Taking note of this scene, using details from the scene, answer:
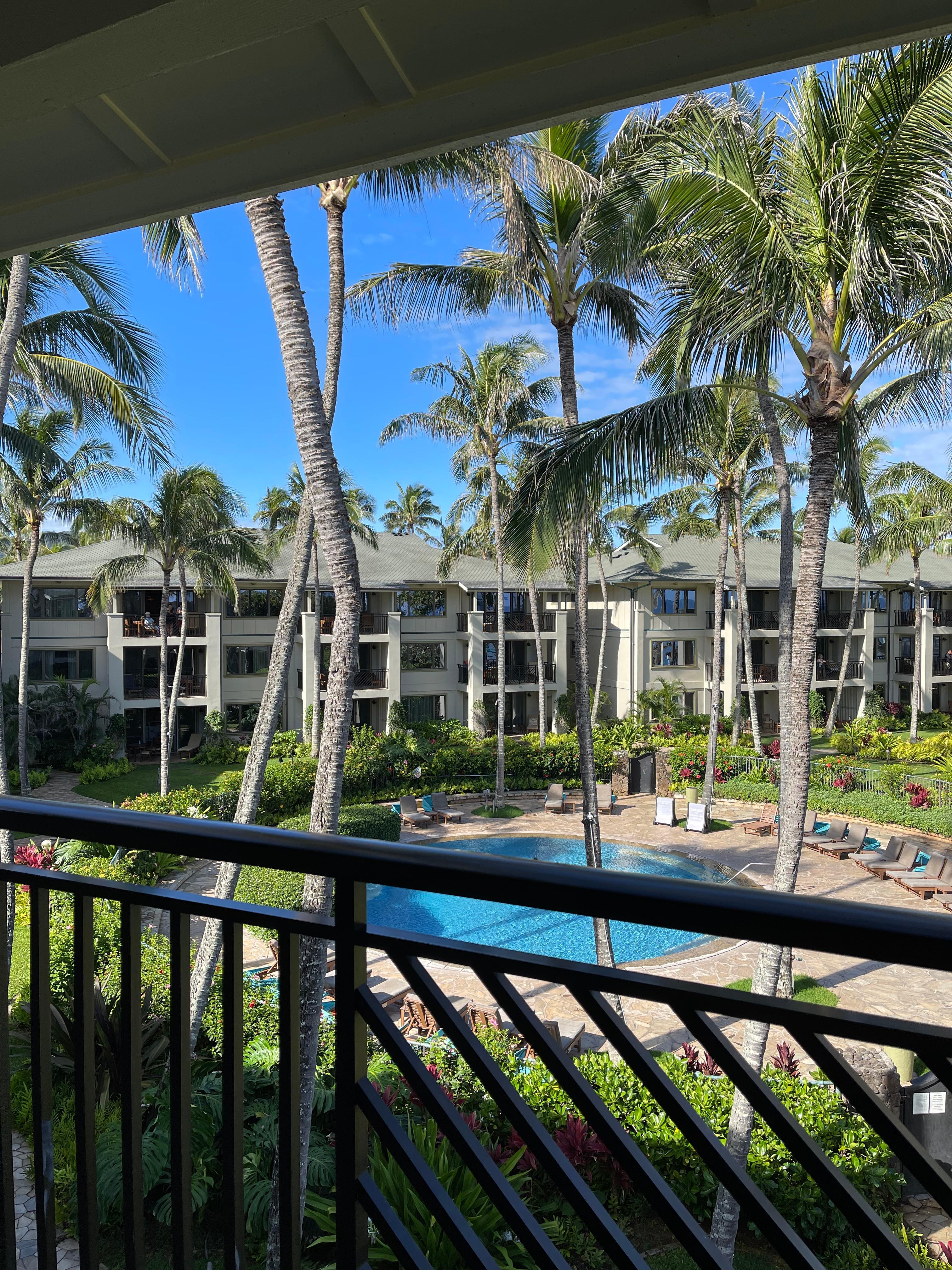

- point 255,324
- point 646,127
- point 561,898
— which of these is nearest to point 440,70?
point 561,898

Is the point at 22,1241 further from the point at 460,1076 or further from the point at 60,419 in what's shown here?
the point at 60,419

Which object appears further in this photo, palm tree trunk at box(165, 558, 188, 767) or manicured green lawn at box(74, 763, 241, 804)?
palm tree trunk at box(165, 558, 188, 767)

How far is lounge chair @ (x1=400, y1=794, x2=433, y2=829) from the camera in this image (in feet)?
70.9

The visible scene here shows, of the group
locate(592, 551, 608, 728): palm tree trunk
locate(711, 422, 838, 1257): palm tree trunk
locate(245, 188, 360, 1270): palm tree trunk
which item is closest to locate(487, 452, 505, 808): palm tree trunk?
locate(592, 551, 608, 728): palm tree trunk

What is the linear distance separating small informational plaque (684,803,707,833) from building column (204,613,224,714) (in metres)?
17.8

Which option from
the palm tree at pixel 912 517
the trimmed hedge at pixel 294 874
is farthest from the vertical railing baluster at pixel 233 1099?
the palm tree at pixel 912 517

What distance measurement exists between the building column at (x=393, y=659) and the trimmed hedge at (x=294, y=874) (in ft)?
37.6

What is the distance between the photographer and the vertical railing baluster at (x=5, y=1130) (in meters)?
1.71

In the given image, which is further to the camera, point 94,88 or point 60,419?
point 60,419

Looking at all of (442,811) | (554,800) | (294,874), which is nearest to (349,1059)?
(294,874)

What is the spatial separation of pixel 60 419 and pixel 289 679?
41.2ft

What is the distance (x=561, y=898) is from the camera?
1.15m

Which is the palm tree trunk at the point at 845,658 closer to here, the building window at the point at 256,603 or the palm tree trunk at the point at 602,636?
the palm tree trunk at the point at 602,636

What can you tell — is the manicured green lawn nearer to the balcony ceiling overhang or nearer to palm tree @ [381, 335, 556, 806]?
palm tree @ [381, 335, 556, 806]
